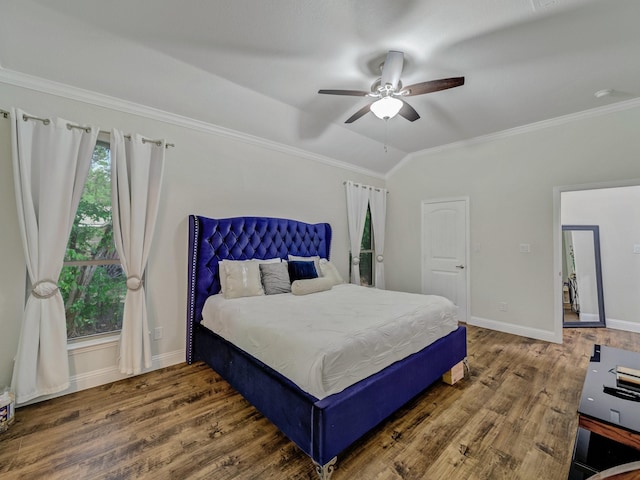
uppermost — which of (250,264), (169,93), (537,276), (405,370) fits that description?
(169,93)

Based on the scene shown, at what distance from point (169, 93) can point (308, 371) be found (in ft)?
9.27

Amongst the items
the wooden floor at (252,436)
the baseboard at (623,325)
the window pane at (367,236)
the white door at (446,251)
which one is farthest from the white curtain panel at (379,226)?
the baseboard at (623,325)

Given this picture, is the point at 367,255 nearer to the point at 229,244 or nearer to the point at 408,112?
the point at 229,244

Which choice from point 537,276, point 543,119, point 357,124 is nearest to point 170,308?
point 357,124

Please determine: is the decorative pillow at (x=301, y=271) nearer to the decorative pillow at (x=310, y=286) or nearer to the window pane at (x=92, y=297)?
the decorative pillow at (x=310, y=286)

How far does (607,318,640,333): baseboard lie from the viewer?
392cm

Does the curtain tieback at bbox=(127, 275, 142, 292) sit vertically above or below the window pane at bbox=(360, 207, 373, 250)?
below

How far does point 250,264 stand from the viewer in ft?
10.1

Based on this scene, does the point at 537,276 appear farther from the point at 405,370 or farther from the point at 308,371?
the point at 308,371

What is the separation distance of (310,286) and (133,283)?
1.72 metres

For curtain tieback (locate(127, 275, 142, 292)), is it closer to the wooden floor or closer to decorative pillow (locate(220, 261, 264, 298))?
decorative pillow (locate(220, 261, 264, 298))

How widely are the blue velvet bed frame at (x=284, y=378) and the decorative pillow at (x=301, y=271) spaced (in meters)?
0.44

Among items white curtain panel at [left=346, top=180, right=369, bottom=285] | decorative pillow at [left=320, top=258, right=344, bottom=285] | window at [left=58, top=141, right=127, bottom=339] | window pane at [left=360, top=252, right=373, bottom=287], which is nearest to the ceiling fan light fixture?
decorative pillow at [left=320, top=258, right=344, bottom=285]

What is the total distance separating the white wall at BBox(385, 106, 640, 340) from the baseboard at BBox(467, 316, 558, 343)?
0.04 feet
